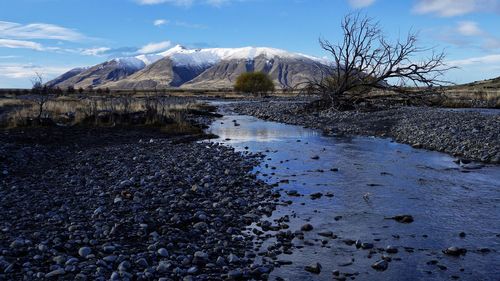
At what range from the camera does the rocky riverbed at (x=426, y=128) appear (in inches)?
787

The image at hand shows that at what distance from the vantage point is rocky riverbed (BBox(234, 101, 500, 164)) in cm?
1998

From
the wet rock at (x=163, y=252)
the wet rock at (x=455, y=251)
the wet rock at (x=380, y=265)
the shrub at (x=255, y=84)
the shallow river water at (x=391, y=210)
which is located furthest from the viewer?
the shrub at (x=255, y=84)

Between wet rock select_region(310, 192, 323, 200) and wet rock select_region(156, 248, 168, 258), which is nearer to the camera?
wet rock select_region(156, 248, 168, 258)

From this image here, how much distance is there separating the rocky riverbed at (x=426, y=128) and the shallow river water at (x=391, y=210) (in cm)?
130

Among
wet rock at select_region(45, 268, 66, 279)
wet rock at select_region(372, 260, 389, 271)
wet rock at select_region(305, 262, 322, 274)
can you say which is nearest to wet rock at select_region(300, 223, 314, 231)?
wet rock at select_region(305, 262, 322, 274)

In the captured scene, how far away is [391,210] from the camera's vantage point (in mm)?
11359

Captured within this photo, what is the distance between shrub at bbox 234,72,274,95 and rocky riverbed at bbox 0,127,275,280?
115800 millimetres

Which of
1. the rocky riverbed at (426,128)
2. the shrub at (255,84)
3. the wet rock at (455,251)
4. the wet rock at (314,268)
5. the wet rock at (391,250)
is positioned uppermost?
the shrub at (255,84)

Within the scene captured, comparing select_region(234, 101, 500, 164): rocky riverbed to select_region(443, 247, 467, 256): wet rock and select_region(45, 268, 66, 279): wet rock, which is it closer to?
select_region(443, 247, 467, 256): wet rock

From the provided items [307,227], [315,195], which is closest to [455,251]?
[307,227]

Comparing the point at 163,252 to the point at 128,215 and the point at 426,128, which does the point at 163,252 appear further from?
the point at 426,128

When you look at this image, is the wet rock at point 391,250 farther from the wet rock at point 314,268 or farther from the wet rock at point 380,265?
the wet rock at point 314,268

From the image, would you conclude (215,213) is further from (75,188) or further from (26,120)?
(26,120)

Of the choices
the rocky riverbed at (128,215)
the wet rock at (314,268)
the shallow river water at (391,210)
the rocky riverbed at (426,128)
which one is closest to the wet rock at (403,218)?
the shallow river water at (391,210)
